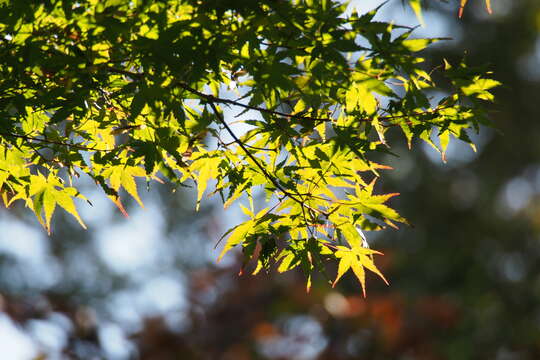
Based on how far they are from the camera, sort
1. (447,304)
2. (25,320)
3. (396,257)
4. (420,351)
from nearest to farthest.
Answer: (25,320) → (420,351) → (447,304) → (396,257)

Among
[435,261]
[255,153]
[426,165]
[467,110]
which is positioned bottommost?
[467,110]

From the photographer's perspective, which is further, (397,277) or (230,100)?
(397,277)

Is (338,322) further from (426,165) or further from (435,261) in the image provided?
(426,165)

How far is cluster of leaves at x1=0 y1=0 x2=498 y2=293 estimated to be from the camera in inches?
46.3

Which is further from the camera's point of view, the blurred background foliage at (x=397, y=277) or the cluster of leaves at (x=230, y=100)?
the blurred background foliage at (x=397, y=277)

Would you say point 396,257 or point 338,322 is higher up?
point 396,257

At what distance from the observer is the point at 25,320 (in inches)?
247

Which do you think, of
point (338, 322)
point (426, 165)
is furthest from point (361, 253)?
point (426, 165)

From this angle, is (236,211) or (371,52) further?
(236,211)

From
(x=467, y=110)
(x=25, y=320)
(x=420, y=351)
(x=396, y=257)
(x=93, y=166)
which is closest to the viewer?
(x=467, y=110)

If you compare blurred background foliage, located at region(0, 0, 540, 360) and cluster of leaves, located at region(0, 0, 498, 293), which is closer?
cluster of leaves, located at region(0, 0, 498, 293)

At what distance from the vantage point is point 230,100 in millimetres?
1290

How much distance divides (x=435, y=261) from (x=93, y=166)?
9.09m

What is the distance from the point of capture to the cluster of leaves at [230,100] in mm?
1176
